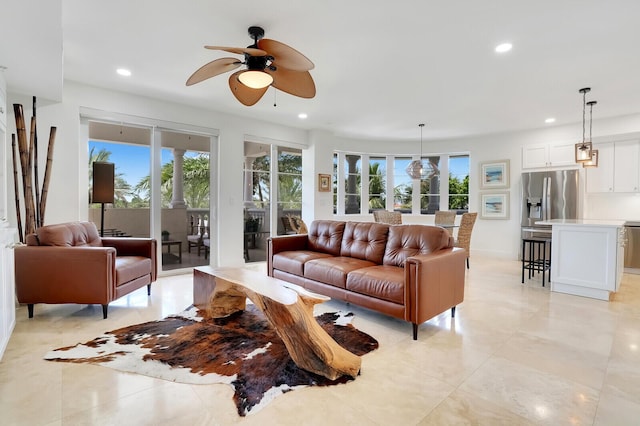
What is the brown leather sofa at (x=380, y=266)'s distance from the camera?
8.55ft

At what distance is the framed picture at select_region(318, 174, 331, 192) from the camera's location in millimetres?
6492

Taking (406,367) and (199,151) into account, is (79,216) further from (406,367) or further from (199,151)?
(406,367)

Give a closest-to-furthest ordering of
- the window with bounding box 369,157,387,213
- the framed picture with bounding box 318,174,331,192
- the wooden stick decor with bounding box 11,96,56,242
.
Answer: the wooden stick decor with bounding box 11,96,56,242
the framed picture with bounding box 318,174,331,192
the window with bounding box 369,157,387,213

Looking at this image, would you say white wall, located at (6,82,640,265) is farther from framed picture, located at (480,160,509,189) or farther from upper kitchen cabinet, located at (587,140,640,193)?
upper kitchen cabinet, located at (587,140,640,193)

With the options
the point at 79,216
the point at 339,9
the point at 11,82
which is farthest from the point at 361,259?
the point at 11,82

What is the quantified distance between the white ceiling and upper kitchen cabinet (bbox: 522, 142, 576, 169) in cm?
102

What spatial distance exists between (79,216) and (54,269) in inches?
56.9

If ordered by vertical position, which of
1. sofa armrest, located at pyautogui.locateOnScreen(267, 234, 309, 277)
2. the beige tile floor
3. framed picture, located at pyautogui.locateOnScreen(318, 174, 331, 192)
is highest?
framed picture, located at pyautogui.locateOnScreen(318, 174, 331, 192)

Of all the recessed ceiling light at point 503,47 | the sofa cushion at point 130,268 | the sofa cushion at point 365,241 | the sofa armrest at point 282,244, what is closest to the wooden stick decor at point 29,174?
the sofa cushion at point 130,268

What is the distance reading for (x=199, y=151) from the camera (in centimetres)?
521

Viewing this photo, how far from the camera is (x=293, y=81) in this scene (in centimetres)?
270

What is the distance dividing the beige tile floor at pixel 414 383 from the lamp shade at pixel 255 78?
2123 millimetres

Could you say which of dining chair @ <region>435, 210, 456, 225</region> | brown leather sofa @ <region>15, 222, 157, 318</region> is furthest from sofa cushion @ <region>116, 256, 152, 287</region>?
dining chair @ <region>435, 210, 456, 225</region>

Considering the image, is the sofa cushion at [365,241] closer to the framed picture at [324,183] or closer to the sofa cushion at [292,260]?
the sofa cushion at [292,260]
